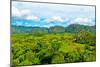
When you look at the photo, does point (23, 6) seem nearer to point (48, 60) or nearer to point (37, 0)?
point (37, 0)

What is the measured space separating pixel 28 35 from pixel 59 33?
16.9 inches

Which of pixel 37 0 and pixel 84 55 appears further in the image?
pixel 84 55

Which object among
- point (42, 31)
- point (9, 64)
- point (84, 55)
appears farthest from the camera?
point (84, 55)

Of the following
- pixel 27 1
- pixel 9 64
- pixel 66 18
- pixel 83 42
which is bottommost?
pixel 9 64

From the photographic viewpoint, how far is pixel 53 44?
287cm

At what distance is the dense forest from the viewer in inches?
107

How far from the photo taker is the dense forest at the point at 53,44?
8.89 feet

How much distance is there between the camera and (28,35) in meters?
2.76

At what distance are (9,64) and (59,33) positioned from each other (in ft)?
2.53

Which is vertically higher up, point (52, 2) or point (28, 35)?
point (52, 2)

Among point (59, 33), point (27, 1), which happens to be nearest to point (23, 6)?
point (27, 1)

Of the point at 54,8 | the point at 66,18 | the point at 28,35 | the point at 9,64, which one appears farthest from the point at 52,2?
the point at 9,64

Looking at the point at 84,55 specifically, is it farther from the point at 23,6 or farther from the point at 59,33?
the point at 23,6

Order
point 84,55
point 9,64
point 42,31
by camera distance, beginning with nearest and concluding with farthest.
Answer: point 9,64
point 42,31
point 84,55
